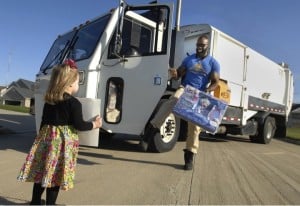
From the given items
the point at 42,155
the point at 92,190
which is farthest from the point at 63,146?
the point at 92,190

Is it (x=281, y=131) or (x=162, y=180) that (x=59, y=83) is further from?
(x=281, y=131)

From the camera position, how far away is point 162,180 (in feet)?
18.9

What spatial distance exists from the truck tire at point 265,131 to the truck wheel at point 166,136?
5609 millimetres

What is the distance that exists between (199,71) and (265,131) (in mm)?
7580

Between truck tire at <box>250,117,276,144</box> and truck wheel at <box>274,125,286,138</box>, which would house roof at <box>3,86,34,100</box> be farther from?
truck tire at <box>250,117,276,144</box>

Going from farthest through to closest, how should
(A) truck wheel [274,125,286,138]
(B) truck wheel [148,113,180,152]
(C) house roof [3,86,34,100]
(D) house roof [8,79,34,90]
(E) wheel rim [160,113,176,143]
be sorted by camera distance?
(D) house roof [8,79,34,90], (C) house roof [3,86,34,100], (A) truck wheel [274,125,286,138], (E) wheel rim [160,113,176,143], (B) truck wheel [148,113,180,152]

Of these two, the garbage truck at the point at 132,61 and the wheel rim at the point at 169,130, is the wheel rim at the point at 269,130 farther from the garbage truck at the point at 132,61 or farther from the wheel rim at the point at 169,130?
the wheel rim at the point at 169,130

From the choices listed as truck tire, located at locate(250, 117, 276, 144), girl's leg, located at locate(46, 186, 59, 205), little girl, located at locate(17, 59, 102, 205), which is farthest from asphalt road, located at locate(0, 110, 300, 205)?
truck tire, located at locate(250, 117, 276, 144)

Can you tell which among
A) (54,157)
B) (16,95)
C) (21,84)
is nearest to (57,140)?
(54,157)

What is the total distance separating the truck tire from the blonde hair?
10274 mm

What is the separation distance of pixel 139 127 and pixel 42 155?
13.4 feet

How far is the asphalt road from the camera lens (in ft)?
15.6

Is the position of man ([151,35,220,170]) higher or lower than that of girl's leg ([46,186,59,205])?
higher

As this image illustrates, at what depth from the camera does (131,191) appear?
5.04m
